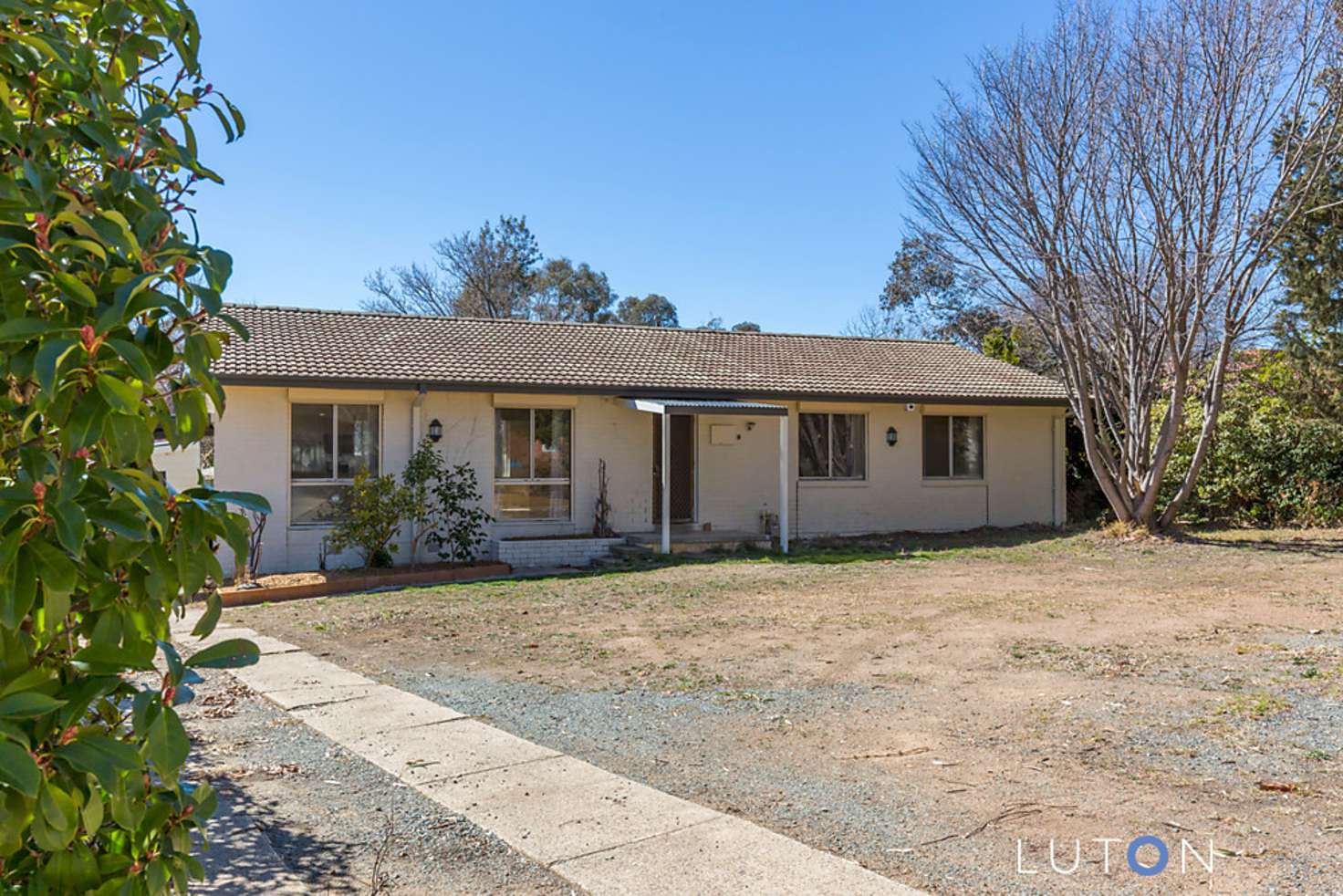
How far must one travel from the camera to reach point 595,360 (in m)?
18.3

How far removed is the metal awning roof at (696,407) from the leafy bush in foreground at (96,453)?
1437 centimetres

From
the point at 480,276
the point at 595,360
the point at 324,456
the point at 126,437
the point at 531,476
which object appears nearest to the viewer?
the point at 126,437

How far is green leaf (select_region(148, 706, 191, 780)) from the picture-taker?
1.43 metres

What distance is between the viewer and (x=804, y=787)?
4898 millimetres

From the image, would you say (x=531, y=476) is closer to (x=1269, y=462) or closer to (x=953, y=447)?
(x=953, y=447)

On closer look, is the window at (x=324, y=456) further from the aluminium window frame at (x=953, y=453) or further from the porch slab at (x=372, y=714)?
the aluminium window frame at (x=953, y=453)

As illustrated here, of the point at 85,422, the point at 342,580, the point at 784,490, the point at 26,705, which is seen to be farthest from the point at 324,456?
the point at 26,705

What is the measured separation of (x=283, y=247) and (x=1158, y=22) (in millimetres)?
19602

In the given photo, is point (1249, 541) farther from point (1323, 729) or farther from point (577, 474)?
point (1323, 729)

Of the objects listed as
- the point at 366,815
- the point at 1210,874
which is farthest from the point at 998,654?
the point at 366,815

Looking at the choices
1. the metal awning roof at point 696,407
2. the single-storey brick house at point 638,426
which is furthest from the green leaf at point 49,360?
the metal awning roof at point 696,407

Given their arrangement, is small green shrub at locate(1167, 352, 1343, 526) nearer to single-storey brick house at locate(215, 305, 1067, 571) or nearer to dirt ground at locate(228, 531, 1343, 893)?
single-storey brick house at locate(215, 305, 1067, 571)

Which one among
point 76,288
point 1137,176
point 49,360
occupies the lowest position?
point 49,360

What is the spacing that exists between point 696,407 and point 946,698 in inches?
400
